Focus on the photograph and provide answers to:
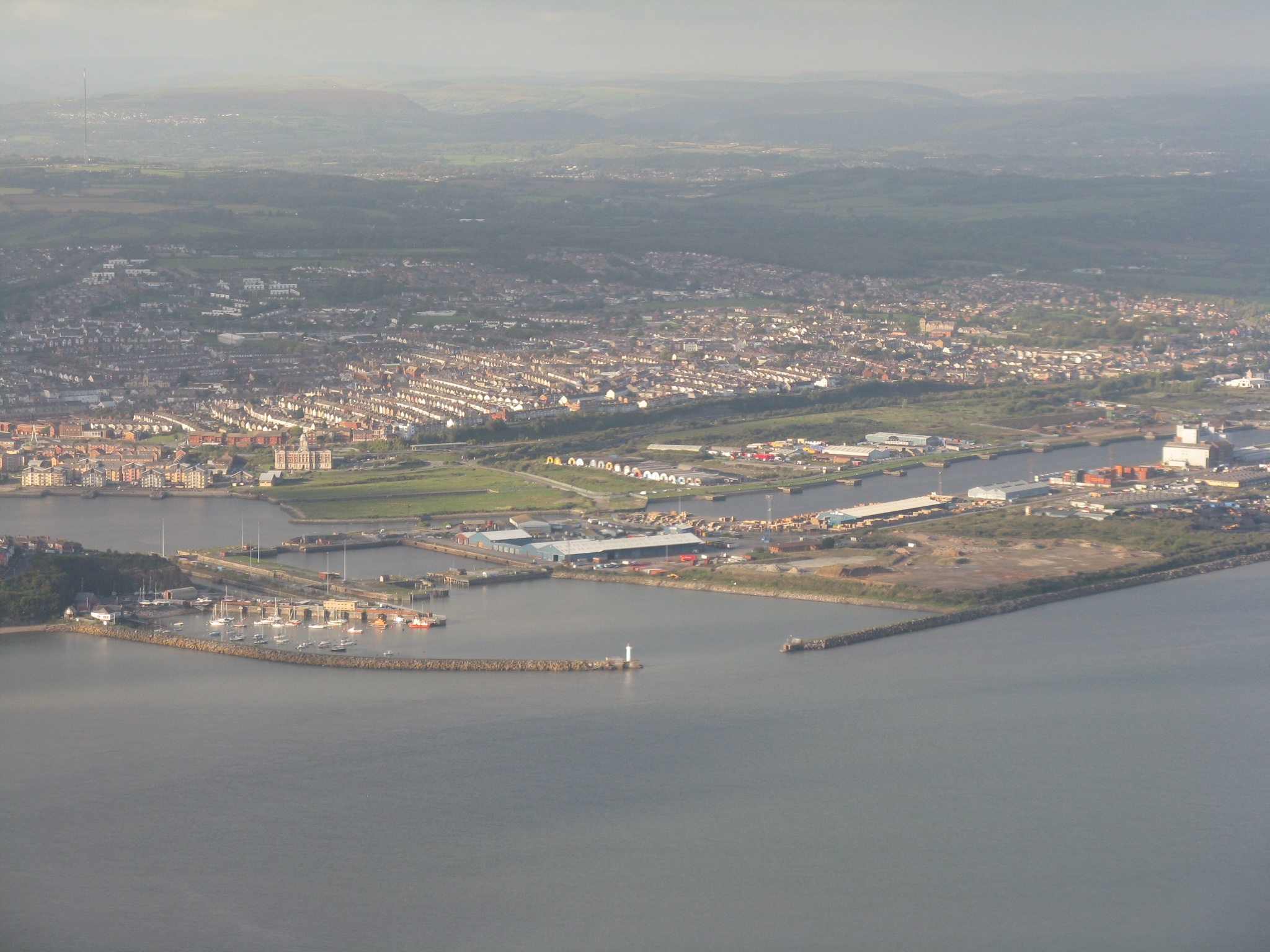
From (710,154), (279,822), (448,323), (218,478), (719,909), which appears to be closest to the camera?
(719,909)

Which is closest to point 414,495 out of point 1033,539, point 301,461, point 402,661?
point 301,461

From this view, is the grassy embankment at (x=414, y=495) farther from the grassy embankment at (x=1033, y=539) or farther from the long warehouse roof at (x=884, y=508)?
the grassy embankment at (x=1033, y=539)

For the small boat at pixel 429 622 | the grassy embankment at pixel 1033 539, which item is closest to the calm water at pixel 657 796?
the small boat at pixel 429 622

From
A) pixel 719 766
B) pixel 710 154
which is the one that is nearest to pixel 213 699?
pixel 719 766

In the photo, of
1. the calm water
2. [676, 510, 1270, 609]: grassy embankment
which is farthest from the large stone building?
the calm water

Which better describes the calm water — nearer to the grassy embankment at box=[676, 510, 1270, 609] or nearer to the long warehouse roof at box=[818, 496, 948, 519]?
the grassy embankment at box=[676, 510, 1270, 609]

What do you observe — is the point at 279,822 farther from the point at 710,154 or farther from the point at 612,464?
the point at 710,154

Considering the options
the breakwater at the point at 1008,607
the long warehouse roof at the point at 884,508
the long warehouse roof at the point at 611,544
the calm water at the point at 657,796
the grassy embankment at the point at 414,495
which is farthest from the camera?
the grassy embankment at the point at 414,495
